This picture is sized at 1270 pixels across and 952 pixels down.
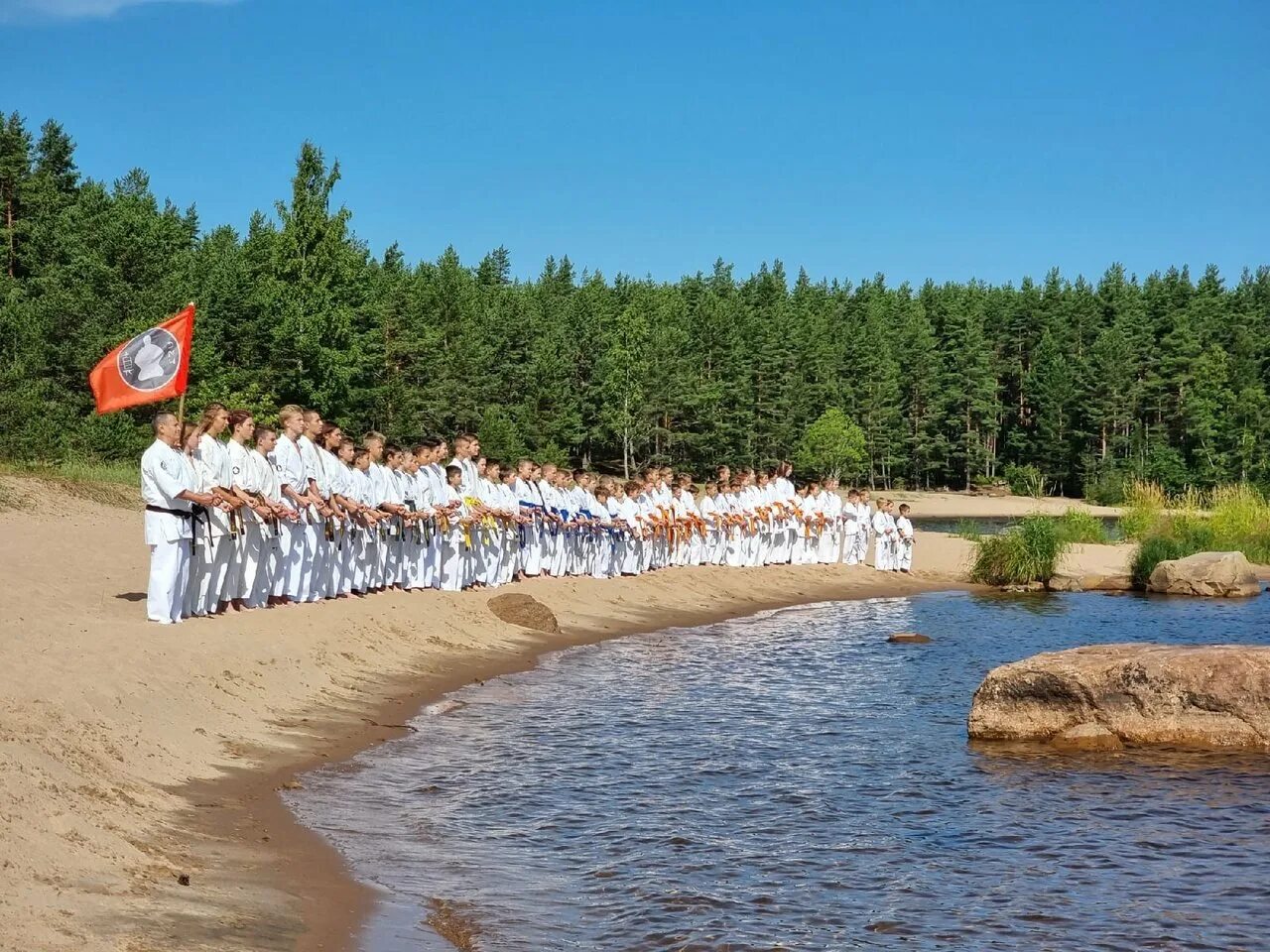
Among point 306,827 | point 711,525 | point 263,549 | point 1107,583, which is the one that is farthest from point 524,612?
point 1107,583

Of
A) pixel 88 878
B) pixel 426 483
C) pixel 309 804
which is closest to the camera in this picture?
pixel 88 878

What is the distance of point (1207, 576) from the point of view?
104 ft

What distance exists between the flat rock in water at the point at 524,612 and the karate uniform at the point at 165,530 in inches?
268

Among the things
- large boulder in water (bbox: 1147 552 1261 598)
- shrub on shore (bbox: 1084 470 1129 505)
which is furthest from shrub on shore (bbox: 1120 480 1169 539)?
shrub on shore (bbox: 1084 470 1129 505)

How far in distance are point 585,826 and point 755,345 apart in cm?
8215

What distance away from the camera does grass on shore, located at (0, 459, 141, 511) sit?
28.7 metres

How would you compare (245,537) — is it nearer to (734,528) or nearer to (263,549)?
(263,549)

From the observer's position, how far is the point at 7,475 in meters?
29.8

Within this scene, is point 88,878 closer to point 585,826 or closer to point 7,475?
point 585,826

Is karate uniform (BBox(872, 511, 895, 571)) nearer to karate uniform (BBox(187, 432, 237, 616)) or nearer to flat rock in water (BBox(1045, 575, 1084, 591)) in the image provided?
flat rock in water (BBox(1045, 575, 1084, 591))

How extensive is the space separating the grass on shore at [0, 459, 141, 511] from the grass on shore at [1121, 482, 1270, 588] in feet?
78.8

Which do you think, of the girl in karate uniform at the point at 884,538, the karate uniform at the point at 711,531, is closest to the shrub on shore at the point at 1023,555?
the girl in karate uniform at the point at 884,538

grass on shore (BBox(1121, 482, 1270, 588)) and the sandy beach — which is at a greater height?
grass on shore (BBox(1121, 482, 1270, 588))

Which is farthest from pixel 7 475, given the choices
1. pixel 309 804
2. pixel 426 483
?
pixel 309 804
